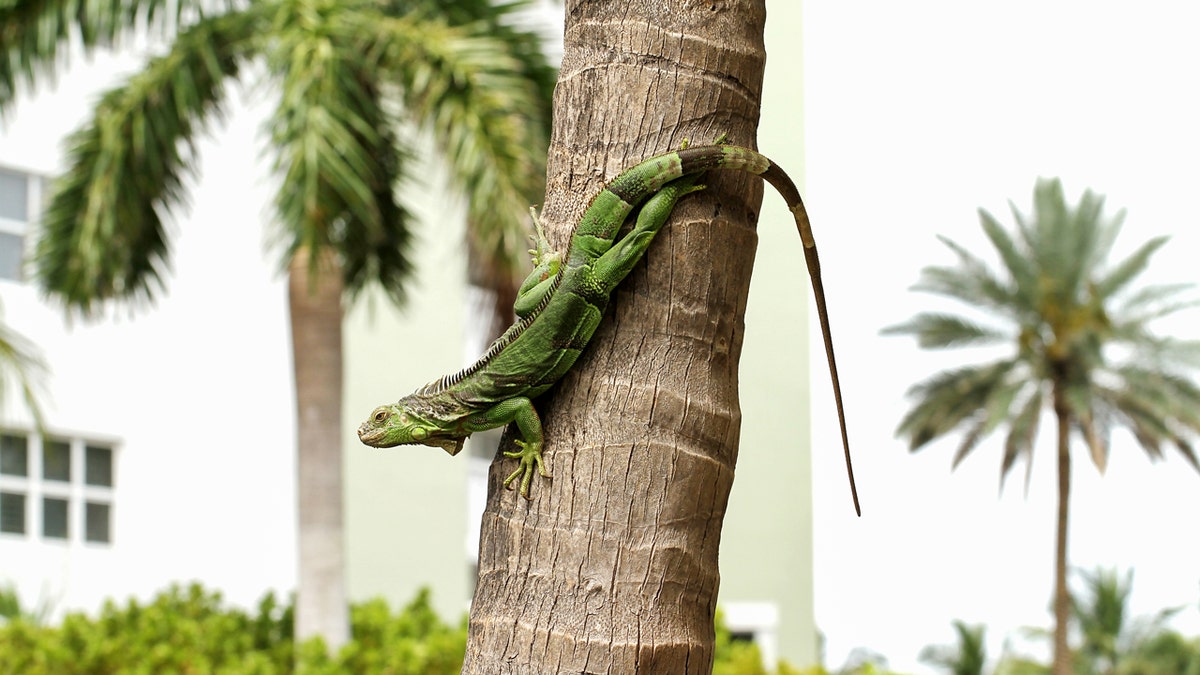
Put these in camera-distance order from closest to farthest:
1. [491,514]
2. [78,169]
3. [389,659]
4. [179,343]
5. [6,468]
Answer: [491,514] → [389,659] → [78,169] → [6,468] → [179,343]

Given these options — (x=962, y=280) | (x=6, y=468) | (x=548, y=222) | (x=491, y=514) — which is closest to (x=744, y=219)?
(x=548, y=222)

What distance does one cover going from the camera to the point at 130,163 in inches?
407

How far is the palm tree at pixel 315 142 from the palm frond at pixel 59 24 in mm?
16

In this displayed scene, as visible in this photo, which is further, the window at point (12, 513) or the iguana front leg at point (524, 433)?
the window at point (12, 513)

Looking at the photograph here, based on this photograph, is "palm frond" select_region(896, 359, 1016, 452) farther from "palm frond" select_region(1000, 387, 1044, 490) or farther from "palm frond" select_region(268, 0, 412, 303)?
"palm frond" select_region(268, 0, 412, 303)

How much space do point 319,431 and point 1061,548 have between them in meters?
16.0

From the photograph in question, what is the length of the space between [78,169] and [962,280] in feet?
52.7

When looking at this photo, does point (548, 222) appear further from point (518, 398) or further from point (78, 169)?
point (78, 169)

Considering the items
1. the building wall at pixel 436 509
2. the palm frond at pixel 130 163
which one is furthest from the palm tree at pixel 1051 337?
the palm frond at pixel 130 163

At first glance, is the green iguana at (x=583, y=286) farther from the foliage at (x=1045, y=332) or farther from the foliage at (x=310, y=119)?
the foliage at (x=1045, y=332)

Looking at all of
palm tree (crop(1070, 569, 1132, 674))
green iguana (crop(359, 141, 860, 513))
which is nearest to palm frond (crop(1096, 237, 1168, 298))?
palm tree (crop(1070, 569, 1132, 674))

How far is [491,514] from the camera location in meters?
2.74

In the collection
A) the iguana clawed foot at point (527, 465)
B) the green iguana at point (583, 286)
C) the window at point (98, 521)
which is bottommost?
the window at point (98, 521)

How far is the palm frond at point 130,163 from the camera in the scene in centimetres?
1009
